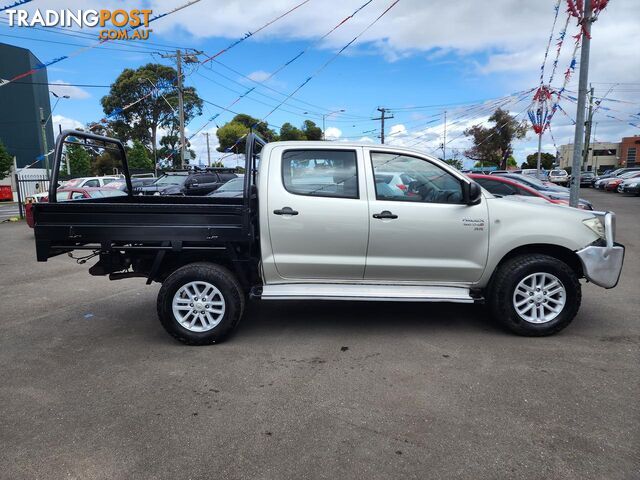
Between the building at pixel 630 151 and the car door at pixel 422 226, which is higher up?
the building at pixel 630 151

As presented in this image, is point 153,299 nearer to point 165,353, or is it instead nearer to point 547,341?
point 165,353

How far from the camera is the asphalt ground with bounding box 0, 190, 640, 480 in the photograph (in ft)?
8.68

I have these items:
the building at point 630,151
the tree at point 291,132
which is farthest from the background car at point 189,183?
the building at point 630,151

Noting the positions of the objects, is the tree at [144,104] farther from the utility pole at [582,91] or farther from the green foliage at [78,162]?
the utility pole at [582,91]

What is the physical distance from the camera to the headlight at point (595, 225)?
453cm

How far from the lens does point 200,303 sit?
4.37 metres

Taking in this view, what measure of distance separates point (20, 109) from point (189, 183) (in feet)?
157

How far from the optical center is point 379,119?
5403cm

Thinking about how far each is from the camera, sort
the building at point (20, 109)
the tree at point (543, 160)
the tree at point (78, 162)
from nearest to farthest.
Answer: the building at point (20, 109) < the tree at point (78, 162) < the tree at point (543, 160)

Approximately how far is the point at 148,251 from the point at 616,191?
113 ft

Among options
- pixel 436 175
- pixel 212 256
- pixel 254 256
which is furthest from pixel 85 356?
pixel 436 175

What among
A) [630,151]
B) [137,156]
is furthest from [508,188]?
[630,151]

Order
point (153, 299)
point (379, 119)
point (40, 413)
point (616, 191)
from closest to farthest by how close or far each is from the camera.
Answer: point (40, 413) < point (153, 299) < point (616, 191) < point (379, 119)

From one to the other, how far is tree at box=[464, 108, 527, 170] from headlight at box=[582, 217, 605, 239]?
48789 mm
